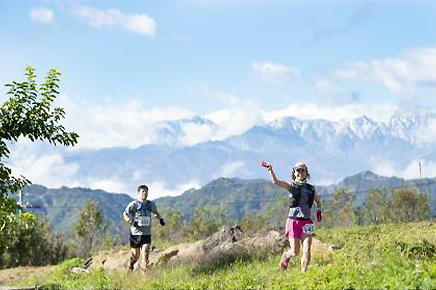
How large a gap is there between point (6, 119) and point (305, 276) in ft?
22.9

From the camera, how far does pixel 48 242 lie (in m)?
47.2

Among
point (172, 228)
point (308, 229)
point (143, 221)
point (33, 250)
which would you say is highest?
point (143, 221)

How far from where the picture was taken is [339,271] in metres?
10.6

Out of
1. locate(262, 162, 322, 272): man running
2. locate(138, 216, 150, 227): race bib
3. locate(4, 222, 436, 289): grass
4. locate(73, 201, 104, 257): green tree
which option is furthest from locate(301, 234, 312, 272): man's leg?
locate(73, 201, 104, 257): green tree

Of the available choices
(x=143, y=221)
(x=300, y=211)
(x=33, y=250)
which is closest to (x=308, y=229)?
(x=300, y=211)

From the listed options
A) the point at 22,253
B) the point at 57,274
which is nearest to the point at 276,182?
the point at 57,274

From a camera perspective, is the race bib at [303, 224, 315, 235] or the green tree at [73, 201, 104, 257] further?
the green tree at [73, 201, 104, 257]

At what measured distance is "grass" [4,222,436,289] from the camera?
9344 mm

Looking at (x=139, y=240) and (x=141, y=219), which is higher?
(x=141, y=219)

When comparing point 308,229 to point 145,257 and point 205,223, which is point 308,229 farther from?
point 205,223

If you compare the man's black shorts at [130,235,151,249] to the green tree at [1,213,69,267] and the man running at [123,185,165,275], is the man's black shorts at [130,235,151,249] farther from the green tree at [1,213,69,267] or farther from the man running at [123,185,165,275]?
the green tree at [1,213,69,267]

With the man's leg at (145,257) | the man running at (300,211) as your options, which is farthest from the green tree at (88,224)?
the man running at (300,211)

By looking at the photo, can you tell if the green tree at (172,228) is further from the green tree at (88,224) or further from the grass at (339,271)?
the grass at (339,271)

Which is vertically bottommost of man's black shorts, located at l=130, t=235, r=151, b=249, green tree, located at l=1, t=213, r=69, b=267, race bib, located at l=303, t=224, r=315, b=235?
green tree, located at l=1, t=213, r=69, b=267
